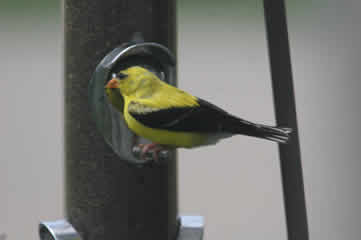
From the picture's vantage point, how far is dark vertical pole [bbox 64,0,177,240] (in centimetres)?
292

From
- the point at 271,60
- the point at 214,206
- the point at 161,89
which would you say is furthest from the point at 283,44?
the point at 214,206

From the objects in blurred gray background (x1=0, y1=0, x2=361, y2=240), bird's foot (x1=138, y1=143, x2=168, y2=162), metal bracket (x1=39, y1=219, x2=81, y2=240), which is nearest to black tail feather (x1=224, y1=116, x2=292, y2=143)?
bird's foot (x1=138, y1=143, x2=168, y2=162)

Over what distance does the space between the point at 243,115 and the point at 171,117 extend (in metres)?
5.34

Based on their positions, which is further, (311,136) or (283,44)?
(311,136)

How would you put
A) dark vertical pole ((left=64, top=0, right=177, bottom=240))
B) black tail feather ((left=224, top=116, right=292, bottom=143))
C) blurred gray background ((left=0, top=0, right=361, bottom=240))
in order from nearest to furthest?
black tail feather ((left=224, top=116, right=292, bottom=143)) → dark vertical pole ((left=64, top=0, right=177, bottom=240)) → blurred gray background ((left=0, top=0, right=361, bottom=240))

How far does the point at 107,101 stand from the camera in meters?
2.82

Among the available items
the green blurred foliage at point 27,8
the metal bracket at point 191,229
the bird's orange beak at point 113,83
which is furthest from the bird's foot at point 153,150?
the green blurred foliage at point 27,8

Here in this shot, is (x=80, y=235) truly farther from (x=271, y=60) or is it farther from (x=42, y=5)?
(x=42, y=5)

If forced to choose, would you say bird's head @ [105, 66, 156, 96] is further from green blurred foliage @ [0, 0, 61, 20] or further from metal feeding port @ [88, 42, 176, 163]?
green blurred foliage @ [0, 0, 61, 20]

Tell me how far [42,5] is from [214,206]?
332 cm

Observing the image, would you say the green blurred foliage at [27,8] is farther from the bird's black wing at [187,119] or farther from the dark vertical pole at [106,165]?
the bird's black wing at [187,119]

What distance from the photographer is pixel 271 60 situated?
2555 mm

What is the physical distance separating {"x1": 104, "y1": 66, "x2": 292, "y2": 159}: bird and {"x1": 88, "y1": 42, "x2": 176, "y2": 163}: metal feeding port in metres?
0.12

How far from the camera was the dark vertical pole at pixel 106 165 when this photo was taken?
115 inches
